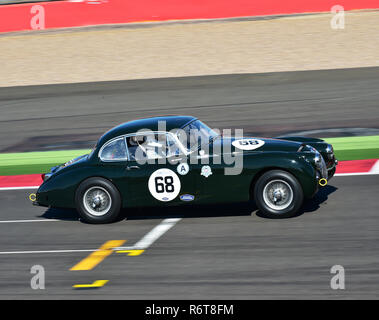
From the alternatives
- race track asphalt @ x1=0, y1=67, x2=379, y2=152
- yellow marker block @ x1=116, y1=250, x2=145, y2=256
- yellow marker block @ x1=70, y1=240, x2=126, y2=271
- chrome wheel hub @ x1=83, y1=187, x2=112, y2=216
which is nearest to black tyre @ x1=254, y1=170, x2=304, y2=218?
yellow marker block @ x1=116, y1=250, x2=145, y2=256

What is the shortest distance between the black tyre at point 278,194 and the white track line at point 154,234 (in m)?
1.34

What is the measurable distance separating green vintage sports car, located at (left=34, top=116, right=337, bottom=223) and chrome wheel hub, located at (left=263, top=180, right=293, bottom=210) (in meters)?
0.01

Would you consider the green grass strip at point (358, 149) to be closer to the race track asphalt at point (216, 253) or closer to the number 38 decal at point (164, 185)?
the race track asphalt at point (216, 253)

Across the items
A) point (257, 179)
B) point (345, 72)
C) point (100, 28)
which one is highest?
point (100, 28)

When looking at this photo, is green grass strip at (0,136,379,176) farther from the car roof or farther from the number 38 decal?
the number 38 decal

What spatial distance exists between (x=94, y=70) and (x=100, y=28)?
5158 millimetres

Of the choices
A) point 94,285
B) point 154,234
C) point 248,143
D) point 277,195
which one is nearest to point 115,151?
point 154,234

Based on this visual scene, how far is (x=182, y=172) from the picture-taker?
31.2 feet

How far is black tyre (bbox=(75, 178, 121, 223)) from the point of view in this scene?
988cm

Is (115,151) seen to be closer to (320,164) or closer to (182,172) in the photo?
(182,172)

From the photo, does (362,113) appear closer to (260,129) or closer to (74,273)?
(260,129)

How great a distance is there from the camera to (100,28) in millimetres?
28922

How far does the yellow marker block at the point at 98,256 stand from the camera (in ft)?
27.3
